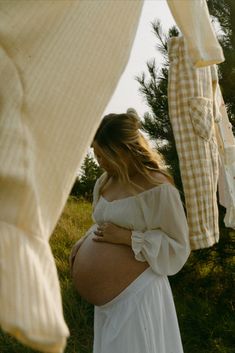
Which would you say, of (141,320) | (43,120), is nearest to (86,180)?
(141,320)

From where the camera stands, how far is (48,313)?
2.37 ft

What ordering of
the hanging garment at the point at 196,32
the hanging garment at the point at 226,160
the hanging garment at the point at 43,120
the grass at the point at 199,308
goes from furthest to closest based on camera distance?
the grass at the point at 199,308 → the hanging garment at the point at 226,160 → the hanging garment at the point at 196,32 → the hanging garment at the point at 43,120

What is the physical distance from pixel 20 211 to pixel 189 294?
11.2ft

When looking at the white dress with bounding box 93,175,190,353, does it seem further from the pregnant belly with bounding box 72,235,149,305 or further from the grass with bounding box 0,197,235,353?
the grass with bounding box 0,197,235,353

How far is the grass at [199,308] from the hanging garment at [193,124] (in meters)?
1.77

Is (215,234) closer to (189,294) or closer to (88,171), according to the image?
(189,294)

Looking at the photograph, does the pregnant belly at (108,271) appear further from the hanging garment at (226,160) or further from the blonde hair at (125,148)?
the hanging garment at (226,160)

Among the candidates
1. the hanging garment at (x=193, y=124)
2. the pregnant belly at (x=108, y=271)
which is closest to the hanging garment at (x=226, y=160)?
the hanging garment at (x=193, y=124)

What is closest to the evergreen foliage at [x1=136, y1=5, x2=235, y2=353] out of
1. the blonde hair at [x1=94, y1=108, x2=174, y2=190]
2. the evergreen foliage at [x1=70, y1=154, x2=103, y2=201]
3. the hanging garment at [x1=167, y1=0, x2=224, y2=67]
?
the blonde hair at [x1=94, y1=108, x2=174, y2=190]

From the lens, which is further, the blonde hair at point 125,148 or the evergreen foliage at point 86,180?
the evergreen foliage at point 86,180

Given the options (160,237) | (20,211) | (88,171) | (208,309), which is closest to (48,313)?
(20,211)

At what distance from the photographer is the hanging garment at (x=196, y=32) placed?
128 cm

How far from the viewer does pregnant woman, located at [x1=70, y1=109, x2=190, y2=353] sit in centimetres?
229

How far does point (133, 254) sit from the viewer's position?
2350 mm
